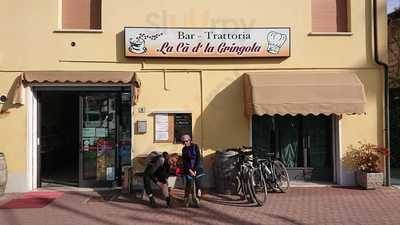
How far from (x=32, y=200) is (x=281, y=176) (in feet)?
18.9

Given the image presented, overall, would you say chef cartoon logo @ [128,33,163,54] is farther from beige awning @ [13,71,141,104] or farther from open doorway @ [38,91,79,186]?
open doorway @ [38,91,79,186]

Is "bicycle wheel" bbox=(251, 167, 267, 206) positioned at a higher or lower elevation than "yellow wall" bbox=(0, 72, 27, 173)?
lower

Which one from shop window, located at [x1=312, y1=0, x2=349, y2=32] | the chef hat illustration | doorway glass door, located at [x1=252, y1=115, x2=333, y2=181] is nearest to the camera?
the chef hat illustration

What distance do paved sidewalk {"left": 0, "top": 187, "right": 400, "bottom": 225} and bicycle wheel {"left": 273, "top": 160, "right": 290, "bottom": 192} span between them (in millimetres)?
265

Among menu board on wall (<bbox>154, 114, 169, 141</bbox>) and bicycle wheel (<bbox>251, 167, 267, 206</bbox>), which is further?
menu board on wall (<bbox>154, 114, 169, 141</bbox>)

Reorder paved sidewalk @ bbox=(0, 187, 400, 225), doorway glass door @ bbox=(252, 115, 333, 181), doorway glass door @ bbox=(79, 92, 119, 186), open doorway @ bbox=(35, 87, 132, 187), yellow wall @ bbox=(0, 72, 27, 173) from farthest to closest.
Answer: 1. doorway glass door @ bbox=(252, 115, 333, 181)
2. doorway glass door @ bbox=(79, 92, 119, 186)
3. open doorway @ bbox=(35, 87, 132, 187)
4. yellow wall @ bbox=(0, 72, 27, 173)
5. paved sidewalk @ bbox=(0, 187, 400, 225)

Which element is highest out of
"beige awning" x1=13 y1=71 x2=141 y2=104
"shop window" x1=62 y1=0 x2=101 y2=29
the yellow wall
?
"shop window" x1=62 y1=0 x2=101 y2=29

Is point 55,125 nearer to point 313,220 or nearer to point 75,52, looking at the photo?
point 75,52

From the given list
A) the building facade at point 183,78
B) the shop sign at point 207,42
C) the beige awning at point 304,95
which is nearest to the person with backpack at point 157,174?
the building facade at point 183,78

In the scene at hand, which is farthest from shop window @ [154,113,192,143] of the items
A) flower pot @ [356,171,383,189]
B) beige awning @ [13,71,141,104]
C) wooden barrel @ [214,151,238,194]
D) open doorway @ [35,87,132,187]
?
flower pot @ [356,171,383,189]

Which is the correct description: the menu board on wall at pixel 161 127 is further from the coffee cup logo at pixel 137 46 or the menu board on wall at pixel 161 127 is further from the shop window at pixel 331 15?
the shop window at pixel 331 15

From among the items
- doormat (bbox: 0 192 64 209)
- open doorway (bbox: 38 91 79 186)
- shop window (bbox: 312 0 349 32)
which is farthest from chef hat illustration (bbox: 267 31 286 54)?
doormat (bbox: 0 192 64 209)

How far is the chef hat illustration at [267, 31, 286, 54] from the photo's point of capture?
13305mm

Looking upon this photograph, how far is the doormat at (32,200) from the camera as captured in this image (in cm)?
1129
